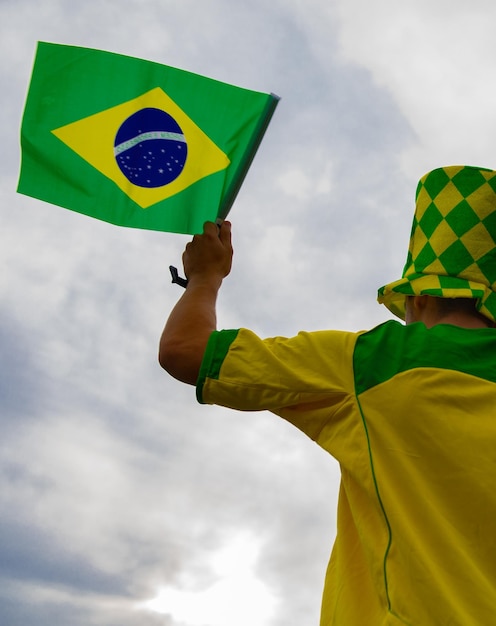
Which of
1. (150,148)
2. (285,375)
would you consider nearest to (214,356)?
(285,375)

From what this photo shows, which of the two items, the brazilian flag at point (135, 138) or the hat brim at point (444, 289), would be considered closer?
the hat brim at point (444, 289)

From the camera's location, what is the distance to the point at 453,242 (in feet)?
11.9

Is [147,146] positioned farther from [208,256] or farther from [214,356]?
[214,356]

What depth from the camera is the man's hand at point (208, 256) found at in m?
3.79

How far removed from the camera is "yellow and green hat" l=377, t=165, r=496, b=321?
352 cm

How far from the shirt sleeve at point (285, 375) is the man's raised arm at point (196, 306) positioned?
98 mm

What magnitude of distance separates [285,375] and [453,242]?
3.71 feet

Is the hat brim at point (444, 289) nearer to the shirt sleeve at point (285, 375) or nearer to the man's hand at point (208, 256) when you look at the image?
the shirt sleeve at point (285, 375)

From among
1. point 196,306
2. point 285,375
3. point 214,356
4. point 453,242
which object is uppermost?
point 453,242

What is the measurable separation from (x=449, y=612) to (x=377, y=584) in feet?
0.93

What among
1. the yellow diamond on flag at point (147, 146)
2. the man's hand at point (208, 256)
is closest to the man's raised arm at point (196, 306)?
the man's hand at point (208, 256)

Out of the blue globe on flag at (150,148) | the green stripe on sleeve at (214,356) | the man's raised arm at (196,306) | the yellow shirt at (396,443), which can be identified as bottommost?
the yellow shirt at (396,443)

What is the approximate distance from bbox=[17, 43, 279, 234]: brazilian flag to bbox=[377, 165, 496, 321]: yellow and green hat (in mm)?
1152

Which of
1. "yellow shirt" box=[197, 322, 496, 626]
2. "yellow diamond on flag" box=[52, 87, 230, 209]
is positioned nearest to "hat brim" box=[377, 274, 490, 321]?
"yellow shirt" box=[197, 322, 496, 626]
